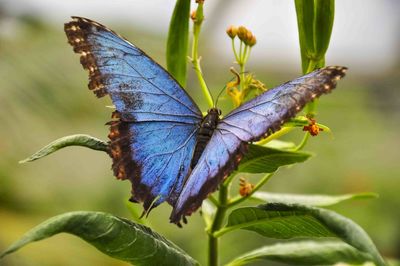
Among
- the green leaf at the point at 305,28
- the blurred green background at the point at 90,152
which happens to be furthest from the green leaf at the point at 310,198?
the blurred green background at the point at 90,152

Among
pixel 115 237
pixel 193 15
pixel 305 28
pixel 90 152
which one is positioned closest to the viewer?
pixel 115 237

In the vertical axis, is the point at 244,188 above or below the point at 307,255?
above

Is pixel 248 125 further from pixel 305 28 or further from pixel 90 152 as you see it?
pixel 90 152

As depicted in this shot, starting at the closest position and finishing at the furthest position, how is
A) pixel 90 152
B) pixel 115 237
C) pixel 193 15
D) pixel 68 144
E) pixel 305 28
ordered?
pixel 115 237, pixel 68 144, pixel 305 28, pixel 193 15, pixel 90 152

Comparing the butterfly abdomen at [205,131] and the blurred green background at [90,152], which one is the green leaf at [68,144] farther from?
the blurred green background at [90,152]

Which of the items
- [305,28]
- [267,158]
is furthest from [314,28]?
[267,158]

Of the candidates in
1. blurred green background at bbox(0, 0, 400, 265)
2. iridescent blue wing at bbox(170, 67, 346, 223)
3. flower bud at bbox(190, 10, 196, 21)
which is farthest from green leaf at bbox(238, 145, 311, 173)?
blurred green background at bbox(0, 0, 400, 265)

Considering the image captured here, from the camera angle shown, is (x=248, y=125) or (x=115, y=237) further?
(x=248, y=125)
